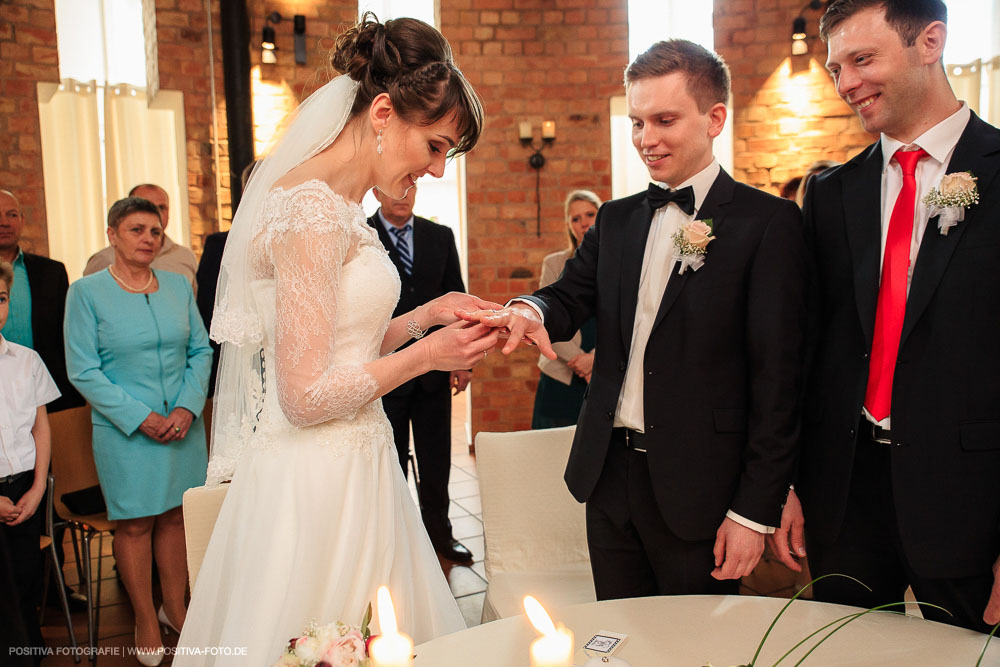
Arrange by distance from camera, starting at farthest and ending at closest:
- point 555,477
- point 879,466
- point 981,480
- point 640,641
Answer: point 555,477, point 879,466, point 981,480, point 640,641

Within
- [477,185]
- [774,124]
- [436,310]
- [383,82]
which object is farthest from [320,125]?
[774,124]

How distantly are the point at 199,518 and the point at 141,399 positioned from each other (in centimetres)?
149

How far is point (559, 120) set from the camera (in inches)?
235

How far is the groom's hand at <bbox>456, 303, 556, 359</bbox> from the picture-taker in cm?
180

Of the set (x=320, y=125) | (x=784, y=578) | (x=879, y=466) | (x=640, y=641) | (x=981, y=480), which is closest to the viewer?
(x=640, y=641)

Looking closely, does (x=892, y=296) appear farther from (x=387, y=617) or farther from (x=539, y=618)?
(x=387, y=617)

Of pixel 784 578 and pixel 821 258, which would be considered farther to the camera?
pixel 784 578

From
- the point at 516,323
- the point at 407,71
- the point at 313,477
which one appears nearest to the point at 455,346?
the point at 516,323

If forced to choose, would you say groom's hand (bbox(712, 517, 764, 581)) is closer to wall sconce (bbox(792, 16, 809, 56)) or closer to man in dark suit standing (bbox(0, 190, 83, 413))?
man in dark suit standing (bbox(0, 190, 83, 413))

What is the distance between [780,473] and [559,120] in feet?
15.5

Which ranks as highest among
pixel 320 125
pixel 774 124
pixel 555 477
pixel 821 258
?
pixel 774 124

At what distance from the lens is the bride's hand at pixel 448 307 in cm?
203

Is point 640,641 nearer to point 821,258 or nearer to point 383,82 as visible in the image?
point 821,258

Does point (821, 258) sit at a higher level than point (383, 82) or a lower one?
lower
